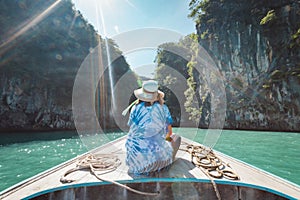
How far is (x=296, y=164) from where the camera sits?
11.2ft

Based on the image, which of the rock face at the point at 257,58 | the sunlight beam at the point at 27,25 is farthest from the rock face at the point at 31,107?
the rock face at the point at 257,58

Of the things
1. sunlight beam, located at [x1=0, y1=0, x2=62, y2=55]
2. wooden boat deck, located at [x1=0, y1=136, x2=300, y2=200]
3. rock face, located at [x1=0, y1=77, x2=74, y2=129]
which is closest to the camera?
wooden boat deck, located at [x1=0, y1=136, x2=300, y2=200]

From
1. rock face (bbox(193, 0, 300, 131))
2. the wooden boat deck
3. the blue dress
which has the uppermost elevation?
rock face (bbox(193, 0, 300, 131))

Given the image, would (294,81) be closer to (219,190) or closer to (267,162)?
(267,162)

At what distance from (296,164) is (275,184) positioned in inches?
129

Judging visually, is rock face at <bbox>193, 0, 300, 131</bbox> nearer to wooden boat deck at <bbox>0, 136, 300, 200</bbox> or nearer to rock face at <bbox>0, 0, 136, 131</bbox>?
wooden boat deck at <bbox>0, 136, 300, 200</bbox>

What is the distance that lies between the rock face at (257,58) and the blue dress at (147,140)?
1319 centimetres

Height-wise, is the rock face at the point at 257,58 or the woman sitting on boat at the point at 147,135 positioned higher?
the rock face at the point at 257,58

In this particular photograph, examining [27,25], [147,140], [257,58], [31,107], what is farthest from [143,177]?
[27,25]

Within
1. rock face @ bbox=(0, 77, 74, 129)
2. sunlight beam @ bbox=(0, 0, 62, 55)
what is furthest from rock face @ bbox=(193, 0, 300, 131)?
sunlight beam @ bbox=(0, 0, 62, 55)

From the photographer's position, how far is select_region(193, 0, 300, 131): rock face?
10883mm

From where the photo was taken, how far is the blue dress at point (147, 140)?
4.54 ft

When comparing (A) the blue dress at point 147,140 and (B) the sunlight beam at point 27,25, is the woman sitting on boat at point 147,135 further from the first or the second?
(B) the sunlight beam at point 27,25

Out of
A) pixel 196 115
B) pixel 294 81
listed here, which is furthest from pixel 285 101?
pixel 196 115
